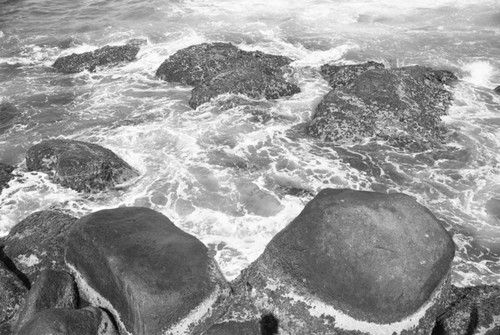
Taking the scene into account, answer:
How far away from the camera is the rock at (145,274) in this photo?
642 cm

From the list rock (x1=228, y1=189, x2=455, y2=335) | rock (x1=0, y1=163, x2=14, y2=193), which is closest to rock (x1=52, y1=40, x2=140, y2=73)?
rock (x1=0, y1=163, x2=14, y2=193)

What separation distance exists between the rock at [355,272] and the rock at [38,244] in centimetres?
352

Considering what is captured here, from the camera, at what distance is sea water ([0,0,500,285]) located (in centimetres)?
1059

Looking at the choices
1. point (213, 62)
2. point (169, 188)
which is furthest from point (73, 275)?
point (213, 62)

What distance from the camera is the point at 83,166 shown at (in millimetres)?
11297

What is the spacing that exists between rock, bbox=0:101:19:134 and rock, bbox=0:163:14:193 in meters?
3.04

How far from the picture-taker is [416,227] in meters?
6.83

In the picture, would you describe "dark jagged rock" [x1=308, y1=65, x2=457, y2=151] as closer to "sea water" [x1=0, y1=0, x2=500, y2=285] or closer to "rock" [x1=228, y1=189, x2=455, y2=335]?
"sea water" [x1=0, y1=0, x2=500, y2=285]

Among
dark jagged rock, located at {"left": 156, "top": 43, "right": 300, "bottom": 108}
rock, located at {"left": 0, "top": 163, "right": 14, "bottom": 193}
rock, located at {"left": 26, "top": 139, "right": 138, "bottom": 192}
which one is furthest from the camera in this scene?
dark jagged rock, located at {"left": 156, "top": 43, "right": 300, "bottom": 108}

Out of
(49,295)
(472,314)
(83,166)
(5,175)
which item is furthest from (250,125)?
(472,314)

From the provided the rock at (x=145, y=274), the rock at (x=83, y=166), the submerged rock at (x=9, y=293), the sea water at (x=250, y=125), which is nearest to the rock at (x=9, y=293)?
the submerged rock at (x=9, y=293)

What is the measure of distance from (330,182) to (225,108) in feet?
15.9

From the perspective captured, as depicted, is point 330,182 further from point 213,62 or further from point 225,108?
point 213,62

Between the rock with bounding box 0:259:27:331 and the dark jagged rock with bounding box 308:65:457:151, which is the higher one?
the dark jagged rock with bounding box 308:65:457:151
